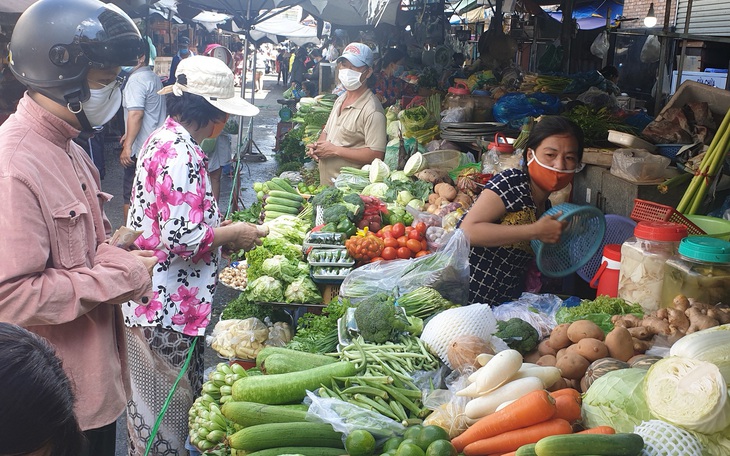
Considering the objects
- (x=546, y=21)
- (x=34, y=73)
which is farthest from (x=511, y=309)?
(x=546, y=21)

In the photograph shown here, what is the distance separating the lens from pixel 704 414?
2061 mm

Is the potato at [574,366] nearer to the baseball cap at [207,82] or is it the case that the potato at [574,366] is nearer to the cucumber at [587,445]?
the cucumber at [587,445]

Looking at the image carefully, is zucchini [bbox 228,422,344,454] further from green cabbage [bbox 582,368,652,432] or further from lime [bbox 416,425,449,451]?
green cabbage [bbox 582,368,652,432]

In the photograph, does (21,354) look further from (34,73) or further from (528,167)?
(528,167)

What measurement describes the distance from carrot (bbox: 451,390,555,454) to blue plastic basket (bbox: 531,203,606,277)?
148 centimetres

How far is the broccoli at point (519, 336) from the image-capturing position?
10.1ft

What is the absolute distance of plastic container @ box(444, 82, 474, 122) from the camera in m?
7.99

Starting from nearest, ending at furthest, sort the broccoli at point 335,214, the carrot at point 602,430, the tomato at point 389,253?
1. the carrot at point 602,430
2. the tomato at point 389,253
3. the broccoli at point 335,214

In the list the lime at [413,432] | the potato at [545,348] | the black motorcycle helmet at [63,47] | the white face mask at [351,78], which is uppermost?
the black motorcycle helmet at [63,47]

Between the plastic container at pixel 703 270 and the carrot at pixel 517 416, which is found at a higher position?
the plastic container at pixel 703 270

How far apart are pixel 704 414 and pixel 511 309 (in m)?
1.69

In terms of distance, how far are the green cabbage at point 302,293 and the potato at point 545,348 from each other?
6.86 ft

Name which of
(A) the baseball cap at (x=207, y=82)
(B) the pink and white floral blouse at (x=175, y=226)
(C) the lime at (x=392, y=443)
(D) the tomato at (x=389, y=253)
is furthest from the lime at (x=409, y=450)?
(D) the tomato at (x=389, y=253)

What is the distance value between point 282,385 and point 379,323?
626 mm
